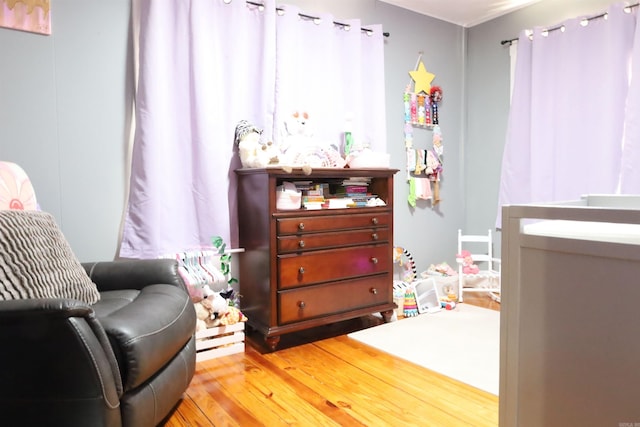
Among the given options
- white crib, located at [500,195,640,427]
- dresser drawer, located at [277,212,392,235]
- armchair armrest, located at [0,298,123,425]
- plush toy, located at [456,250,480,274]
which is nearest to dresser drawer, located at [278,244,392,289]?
dresser drawer, located at [277,212,392,235]

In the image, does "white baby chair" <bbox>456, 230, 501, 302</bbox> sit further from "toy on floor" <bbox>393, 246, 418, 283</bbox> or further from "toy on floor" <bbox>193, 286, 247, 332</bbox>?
"toy on floor" <bbox>193, 286, 247, 332</bbox>

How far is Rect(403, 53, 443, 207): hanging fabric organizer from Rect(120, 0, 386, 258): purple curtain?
31.5 inches

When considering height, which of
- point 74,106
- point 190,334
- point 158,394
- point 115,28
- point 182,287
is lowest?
point 158,394

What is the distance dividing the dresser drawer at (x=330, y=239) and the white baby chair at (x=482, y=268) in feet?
3.39

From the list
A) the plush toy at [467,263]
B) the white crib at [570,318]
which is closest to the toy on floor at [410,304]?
the plush toy at [467,263]

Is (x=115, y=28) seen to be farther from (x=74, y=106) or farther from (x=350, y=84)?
(x=350, y=84)

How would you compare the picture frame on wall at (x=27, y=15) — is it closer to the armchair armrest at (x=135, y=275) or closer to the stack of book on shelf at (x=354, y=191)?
the armchair armrest at (x=135, y=275)

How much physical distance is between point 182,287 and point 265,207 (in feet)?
2.08

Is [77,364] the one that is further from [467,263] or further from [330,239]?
[467,263]

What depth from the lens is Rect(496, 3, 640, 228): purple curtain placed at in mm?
2904

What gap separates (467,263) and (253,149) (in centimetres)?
202

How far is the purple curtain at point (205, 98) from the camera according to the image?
2.40 meters

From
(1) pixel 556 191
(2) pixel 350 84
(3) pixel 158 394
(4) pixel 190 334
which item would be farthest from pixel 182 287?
(1) pixel 556 191

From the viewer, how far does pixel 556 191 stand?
10.6ft
